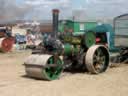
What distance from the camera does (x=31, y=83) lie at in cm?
850

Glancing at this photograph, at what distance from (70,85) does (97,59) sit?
6.95 ft

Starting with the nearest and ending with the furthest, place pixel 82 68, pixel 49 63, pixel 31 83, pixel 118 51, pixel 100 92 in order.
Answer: pixel 100 92
pixel 31 83
pixel 49 63
pixel 82 68
pixel 118 51

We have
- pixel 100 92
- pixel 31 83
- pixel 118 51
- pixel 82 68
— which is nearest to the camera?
pixel 100 92

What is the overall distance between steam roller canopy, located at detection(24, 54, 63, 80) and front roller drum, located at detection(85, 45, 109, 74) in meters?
0.87

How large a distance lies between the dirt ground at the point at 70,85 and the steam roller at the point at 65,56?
242mm

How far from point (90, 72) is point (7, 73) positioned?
2.55m

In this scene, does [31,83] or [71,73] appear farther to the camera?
[71,73]

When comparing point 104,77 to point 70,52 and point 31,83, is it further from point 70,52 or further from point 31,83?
point 31,83

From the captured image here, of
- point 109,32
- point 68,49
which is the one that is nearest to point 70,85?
point 68,49

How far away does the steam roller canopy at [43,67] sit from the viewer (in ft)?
28.8

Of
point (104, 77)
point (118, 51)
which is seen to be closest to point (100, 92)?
point (104, 77)

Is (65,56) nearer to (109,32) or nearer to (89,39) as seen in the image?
(89,39)

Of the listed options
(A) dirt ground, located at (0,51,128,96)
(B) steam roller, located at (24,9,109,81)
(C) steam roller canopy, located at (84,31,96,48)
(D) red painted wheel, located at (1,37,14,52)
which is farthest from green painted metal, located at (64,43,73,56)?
(D) red painted wheel, located at (1,37,14,52)

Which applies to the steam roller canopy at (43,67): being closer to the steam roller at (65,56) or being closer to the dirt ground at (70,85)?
the steam roller at (65,56)
